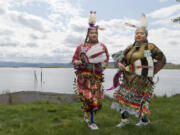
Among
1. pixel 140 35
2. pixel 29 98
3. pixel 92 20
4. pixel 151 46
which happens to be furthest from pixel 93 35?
pixel 29 98

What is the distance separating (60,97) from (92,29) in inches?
216

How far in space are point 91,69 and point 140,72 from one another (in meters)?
1.06

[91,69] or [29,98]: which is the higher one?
[91,69]

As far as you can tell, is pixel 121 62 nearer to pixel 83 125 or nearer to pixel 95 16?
pixel 95 16

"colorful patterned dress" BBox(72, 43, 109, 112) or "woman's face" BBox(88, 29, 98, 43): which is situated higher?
"woman's face" BBox(88, 29, 98, 43)

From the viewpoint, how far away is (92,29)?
4598 millimetres

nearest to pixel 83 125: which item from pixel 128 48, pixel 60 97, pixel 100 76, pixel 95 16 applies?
pixel 100 76

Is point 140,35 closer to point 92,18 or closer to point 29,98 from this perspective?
point 92,18

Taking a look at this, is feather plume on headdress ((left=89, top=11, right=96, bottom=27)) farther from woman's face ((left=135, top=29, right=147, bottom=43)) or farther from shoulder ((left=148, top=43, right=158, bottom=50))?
shoulder ((left=148, top=43, right=158, bottom=50))

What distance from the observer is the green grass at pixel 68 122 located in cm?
423

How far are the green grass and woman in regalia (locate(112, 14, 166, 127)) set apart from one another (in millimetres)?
468

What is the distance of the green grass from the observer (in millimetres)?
4227

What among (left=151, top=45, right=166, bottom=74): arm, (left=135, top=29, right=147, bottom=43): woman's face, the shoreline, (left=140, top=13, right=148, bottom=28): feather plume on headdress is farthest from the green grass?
the shoreline

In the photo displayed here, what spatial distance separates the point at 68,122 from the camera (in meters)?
5.10
